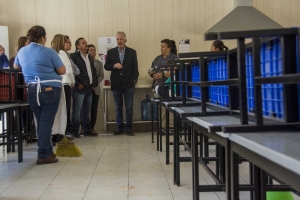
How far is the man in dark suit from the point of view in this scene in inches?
246

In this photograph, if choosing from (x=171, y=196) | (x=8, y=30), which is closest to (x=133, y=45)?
(x=8, y=30)

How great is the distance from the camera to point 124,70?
6.26m

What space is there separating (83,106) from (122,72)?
0.82 m

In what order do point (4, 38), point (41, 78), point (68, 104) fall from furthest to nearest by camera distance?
point (4, 38)
point (68, 104)
point (41, 78)

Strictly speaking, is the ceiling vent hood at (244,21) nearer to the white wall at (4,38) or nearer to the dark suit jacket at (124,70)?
the dark suit jacket at (124,70)

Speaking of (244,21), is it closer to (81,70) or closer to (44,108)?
(81,70)

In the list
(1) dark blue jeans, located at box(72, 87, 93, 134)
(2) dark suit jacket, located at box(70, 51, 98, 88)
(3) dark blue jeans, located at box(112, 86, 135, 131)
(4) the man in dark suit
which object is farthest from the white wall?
(3) dark blue jeans, located at box(112, 86, 135, 131)

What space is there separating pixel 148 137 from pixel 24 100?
2062mm

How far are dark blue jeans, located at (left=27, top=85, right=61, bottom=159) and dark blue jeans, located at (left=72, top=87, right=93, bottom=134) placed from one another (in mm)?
2052

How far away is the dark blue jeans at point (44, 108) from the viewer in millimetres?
3797

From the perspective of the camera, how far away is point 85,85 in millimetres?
6008

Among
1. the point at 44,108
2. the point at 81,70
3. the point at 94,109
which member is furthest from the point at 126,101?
the point at 44,108

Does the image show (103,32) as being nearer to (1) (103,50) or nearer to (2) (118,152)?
(1) (103,50)

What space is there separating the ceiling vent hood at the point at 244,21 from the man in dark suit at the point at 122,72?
138cm
